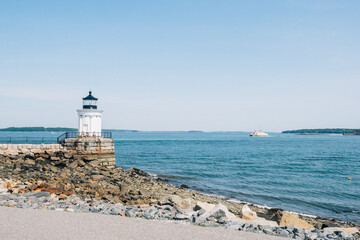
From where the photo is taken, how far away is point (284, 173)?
109 ft

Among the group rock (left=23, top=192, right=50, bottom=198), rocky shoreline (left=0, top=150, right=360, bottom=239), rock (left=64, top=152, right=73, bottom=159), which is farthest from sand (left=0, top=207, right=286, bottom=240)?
rock (left=64, top=152, right=73, bottom=159)

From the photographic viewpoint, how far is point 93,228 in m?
7.54

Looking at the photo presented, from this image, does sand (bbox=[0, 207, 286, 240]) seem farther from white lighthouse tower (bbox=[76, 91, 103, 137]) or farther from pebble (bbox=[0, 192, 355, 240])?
white lighthouse tower (bbox=[76, 91, 103, 137])

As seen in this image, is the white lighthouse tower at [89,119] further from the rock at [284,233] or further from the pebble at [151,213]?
the rock at [284,233]

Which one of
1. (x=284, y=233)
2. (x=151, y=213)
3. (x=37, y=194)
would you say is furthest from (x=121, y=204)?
(x=284, y=233)

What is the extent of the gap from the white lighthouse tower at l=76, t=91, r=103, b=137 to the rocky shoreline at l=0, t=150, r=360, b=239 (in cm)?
397

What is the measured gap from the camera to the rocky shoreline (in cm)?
895

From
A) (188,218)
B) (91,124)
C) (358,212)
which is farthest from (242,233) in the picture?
(91,124)

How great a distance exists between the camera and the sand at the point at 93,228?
699 centimetres

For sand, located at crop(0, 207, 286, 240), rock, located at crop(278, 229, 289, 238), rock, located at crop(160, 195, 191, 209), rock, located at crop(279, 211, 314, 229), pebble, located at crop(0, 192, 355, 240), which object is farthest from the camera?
rock, located at crop(160, 195, 191, 209)

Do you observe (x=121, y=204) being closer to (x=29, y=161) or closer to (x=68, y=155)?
(x=29, y=161)

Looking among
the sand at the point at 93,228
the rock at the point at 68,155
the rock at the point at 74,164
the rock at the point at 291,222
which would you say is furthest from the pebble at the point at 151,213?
the rock at the point at 68,155

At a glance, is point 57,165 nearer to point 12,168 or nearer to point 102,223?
point 12,168

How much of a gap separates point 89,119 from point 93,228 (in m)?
19.9
